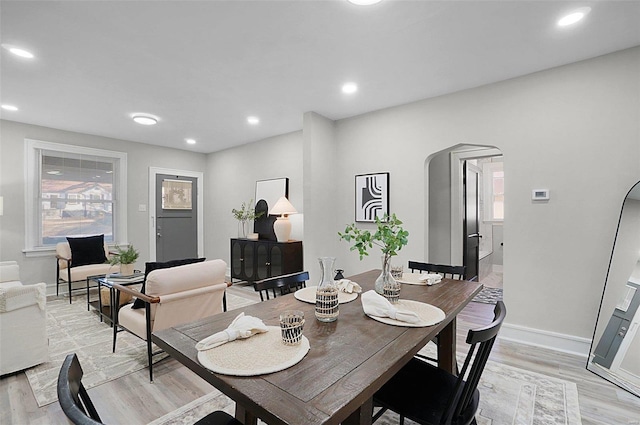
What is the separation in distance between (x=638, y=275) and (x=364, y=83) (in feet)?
9.61

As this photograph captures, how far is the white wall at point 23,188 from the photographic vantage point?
440 cm

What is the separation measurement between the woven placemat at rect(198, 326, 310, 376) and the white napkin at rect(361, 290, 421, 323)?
0.43 metres

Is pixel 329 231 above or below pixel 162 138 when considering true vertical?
below

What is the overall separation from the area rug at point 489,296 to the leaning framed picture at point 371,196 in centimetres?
186

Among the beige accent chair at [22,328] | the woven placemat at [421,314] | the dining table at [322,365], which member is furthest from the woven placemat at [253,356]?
the beige accent chair at [22,328]

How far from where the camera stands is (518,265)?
3.08 meters

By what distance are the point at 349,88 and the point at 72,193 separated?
4878 mm

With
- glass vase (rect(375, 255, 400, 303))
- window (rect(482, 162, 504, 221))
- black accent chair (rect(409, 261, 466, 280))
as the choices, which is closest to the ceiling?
glass vase (rect(375, 255, 400, 303))

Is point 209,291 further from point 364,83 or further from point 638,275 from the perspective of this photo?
point 638,275

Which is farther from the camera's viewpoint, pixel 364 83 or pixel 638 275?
pixel 364 83

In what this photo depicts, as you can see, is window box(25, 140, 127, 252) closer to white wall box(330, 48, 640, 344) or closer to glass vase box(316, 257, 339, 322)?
glass vase box(316, 257, 339, 322)

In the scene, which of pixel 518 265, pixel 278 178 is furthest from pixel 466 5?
pixel 278 178

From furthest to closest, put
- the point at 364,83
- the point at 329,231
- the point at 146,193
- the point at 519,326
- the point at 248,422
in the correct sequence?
the point at 146,193 → the point at 329,231 → the point at 364,83 → the point at 519,326 → the point at 248,422

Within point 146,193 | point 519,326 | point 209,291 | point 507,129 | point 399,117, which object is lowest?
point 519,326
